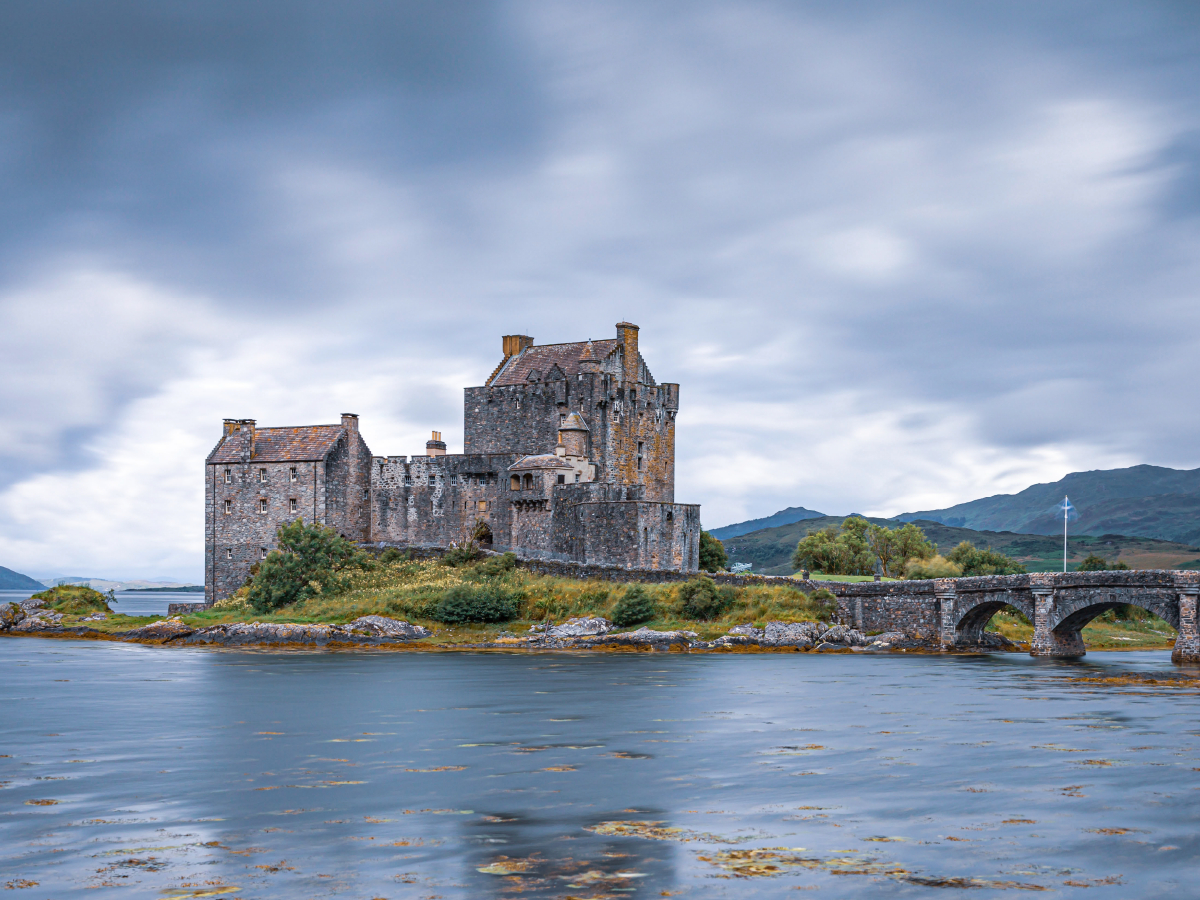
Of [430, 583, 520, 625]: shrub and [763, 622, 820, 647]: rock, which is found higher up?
[430, 583, 520, 625]: shrub

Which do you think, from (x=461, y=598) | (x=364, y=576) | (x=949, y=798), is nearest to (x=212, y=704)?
(x=949, y=798)

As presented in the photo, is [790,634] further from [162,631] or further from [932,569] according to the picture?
[162,631]

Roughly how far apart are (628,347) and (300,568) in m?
23.3

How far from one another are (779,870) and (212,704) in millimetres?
23261

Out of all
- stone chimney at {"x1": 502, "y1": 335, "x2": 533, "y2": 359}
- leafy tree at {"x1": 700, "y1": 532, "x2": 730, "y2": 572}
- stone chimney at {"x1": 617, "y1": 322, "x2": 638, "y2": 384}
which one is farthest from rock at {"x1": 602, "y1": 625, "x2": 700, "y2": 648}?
stone chimney at {"x1": 502, "y1": 335, "x2": 533, "y2": 359}

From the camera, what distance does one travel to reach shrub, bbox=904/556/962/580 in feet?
252

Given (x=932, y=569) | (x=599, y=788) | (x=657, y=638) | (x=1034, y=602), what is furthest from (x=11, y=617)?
(x=599, y=788)

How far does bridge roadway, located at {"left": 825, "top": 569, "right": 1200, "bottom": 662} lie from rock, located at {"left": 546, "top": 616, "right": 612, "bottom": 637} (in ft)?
33.0

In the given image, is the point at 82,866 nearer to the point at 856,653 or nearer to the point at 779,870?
the point at 779,870

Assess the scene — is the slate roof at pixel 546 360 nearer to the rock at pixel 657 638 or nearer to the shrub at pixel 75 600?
the rock at pixel 657 638

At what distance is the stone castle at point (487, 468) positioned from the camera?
6525cm

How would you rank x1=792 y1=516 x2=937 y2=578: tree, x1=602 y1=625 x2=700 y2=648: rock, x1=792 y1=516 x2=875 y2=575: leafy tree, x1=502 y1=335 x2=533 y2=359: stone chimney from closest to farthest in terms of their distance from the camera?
1. x1=602 y1=625 x2=700 y2=648: rock
2. x1=502 y1=335 x2=533 y2=359: stone chimney
3. x1=792 y1=516 x2=875 y2=575: leafy tree
4. x1=792 y1=516 x2=937 y2=578: tree

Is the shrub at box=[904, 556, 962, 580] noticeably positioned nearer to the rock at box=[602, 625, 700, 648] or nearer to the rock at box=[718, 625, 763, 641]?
the rock at box=[718, 625, 763, 641]

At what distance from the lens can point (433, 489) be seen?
229 ft
